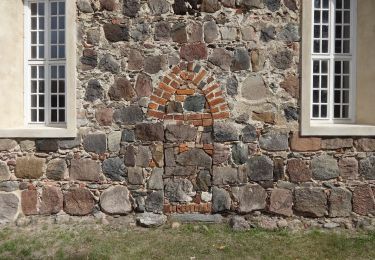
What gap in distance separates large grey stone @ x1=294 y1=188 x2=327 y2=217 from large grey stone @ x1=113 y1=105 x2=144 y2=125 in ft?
9.17

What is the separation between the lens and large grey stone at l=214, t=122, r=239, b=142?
5.87 m

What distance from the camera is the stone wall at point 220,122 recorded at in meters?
5.88

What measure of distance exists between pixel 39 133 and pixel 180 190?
247cm

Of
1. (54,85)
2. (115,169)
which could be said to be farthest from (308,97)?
(54,85)

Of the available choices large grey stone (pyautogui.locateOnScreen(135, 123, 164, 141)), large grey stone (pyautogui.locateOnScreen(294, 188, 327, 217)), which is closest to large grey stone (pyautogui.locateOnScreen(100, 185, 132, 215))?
large grey stone (pyautogui.locateOnScreen(135, 123, 164, 141))

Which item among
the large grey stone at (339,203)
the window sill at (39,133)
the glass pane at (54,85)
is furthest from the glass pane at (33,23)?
the large grey stone at (339,203)

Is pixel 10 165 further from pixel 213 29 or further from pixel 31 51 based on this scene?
pixel 213 29

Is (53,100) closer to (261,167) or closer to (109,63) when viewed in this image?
(109,63)

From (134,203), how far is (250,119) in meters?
2.29

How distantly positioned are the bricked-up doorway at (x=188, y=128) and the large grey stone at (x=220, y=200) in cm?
10

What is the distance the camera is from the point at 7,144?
6109 millimetres

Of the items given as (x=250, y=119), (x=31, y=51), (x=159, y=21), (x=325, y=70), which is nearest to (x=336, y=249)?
(x=250, y=119)

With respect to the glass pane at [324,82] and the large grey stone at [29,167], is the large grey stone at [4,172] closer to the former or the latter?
the large grey stone at [29,167]

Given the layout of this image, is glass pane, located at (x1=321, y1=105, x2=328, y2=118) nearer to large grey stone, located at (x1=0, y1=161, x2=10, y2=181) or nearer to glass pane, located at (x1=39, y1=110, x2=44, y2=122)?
glass pane, located at (x1=39, y1=110, x2=44, y2=122)
